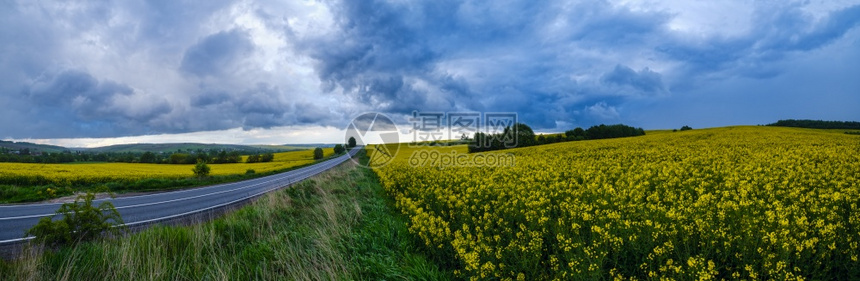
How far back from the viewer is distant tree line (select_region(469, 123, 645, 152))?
55.7 m

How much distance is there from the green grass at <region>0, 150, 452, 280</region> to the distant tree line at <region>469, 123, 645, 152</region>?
4823cm

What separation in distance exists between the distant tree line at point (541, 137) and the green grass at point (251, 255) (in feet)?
158

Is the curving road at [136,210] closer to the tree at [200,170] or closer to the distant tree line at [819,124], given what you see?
the tree at [200,170]

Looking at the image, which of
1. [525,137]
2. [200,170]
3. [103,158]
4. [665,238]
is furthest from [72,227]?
[103,158]

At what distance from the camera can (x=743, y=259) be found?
416 centimetres

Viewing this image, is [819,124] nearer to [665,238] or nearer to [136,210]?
[665,238]

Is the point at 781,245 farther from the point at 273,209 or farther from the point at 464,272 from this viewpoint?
the point at 273,209

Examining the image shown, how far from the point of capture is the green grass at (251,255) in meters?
5.67

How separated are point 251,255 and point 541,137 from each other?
57.4 metres

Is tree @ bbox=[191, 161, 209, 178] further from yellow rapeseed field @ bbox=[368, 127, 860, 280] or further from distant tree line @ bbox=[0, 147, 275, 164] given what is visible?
yellow rapeseed field @ bbox=[368, 127, 860, 280]

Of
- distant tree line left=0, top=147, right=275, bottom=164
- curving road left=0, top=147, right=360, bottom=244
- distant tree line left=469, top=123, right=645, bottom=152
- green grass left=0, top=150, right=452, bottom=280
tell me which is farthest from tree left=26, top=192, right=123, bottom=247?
distant tree line left=469, top=123, right=645, bottom=152

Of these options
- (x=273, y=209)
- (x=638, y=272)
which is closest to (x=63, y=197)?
(x=273, y=209)

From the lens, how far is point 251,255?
6.76 meters

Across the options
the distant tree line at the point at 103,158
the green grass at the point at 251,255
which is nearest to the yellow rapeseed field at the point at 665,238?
the green grass at the point at 251,255
